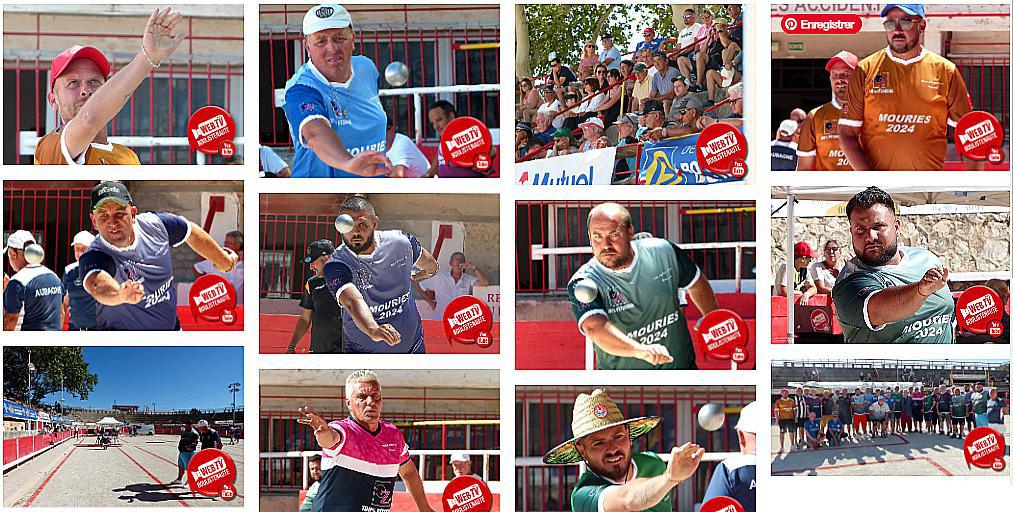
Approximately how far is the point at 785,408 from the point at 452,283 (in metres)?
0.87

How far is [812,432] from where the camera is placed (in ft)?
9.05

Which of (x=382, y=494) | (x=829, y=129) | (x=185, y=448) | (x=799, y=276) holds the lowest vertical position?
(x=382, y=494)

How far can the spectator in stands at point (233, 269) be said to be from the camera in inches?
106

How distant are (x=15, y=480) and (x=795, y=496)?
1.90 metres

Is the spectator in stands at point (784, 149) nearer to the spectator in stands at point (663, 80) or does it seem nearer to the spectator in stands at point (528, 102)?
the spectator in stands at point (663, 80)

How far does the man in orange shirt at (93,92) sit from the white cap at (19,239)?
0.57ft

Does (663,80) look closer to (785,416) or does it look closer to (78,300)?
(785,416)

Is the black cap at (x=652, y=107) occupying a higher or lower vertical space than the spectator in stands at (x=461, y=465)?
higher

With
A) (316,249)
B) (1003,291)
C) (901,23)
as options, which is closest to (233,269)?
(316,249)

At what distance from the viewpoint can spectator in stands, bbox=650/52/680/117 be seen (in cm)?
273

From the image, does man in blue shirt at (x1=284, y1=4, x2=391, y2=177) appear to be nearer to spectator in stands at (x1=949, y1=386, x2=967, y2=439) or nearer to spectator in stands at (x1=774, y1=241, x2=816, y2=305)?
spectator in stands at (x1=774, y1=241, x2=816, y2=305)

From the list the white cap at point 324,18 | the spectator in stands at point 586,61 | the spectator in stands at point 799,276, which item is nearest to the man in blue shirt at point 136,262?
the white cap at point 324,18

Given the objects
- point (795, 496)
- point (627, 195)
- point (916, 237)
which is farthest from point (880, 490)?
point (627, 195)

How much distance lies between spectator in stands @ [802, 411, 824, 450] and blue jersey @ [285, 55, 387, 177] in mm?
1231
